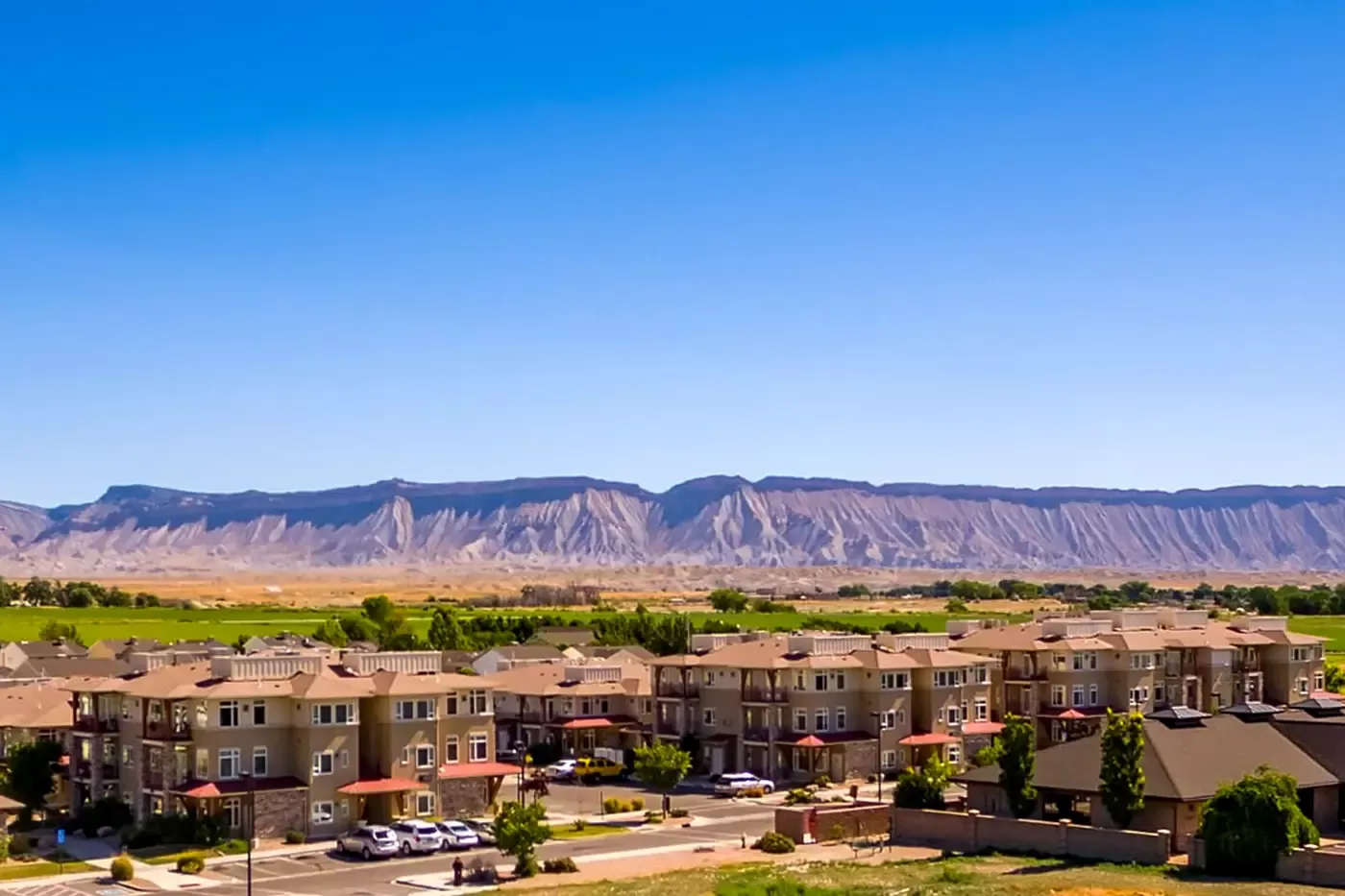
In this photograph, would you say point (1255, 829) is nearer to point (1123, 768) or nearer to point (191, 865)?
point (1123, 768)

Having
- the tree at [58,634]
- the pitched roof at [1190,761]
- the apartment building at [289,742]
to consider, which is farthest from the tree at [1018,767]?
the tree at [58,634]

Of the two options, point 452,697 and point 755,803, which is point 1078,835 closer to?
point 755,803

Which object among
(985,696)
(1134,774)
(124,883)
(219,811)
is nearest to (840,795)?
(985,696)

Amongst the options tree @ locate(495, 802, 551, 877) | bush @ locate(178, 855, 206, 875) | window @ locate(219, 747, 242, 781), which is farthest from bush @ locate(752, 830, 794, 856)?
window @ locate(219, 747, 242, 781)

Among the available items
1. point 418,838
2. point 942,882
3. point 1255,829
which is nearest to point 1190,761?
point 1255,829

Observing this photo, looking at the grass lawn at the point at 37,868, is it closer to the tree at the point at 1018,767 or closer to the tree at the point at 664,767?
the tree at the point at 664,767

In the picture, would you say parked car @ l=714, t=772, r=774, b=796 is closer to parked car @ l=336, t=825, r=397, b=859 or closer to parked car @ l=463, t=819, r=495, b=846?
parked car @ l=463, t=819, r=495, b=846
